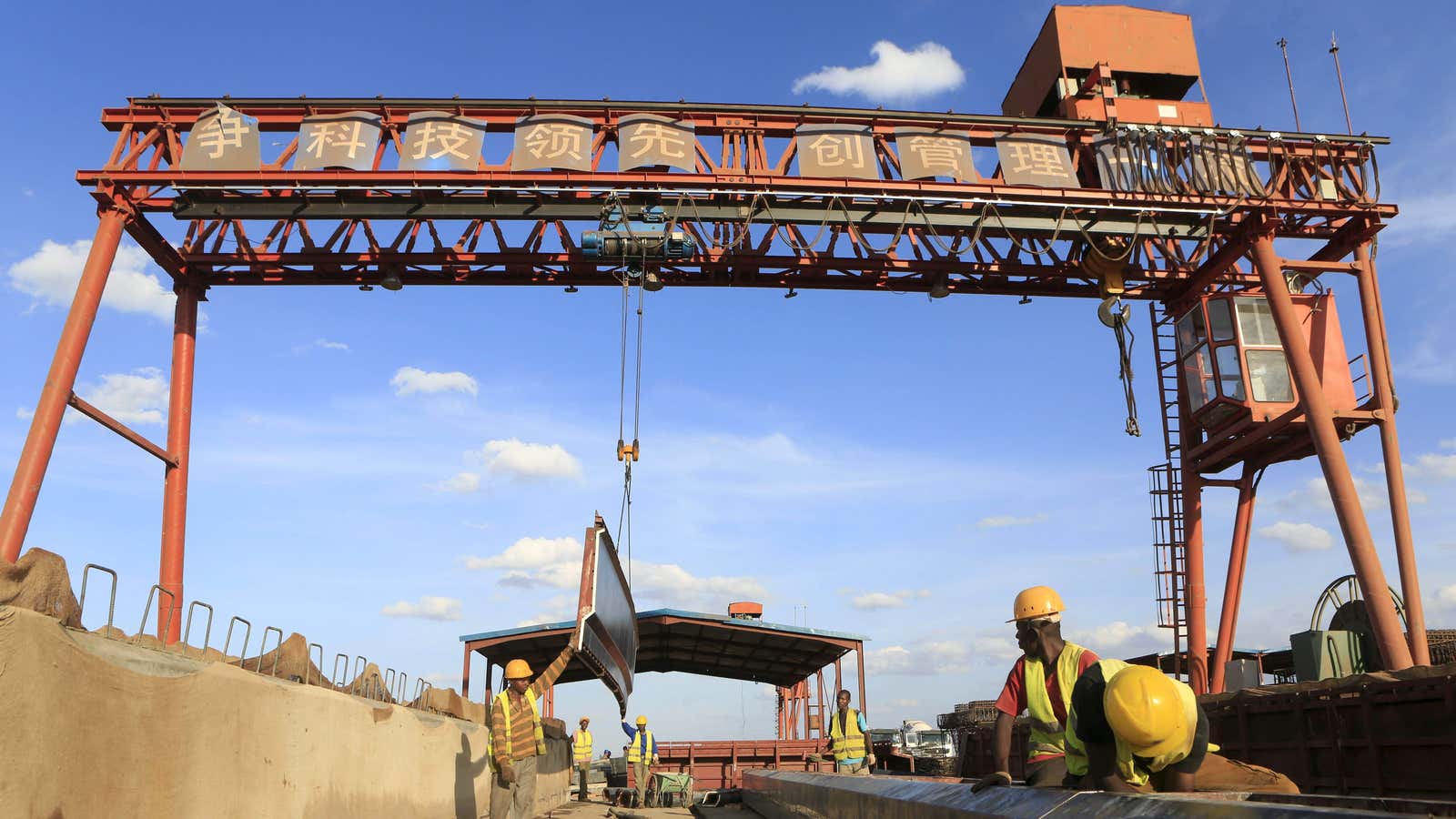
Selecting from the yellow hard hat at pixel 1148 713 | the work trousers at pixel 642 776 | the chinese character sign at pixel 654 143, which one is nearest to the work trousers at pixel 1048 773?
the yellow hard hat at pixel 1148 713

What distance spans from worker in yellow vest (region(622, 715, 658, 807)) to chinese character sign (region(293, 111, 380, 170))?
11708 millimetres

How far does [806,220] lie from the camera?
16.0 m

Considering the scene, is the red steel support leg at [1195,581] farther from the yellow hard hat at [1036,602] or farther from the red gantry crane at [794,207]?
the yellow hard hat at [1036,602]

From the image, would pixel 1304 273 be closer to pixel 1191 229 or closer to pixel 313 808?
pixel 1191 229

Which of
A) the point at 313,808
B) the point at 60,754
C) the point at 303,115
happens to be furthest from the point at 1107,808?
the point at 303,115

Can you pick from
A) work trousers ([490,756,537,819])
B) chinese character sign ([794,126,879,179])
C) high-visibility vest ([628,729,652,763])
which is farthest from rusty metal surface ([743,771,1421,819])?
high-visibility vest ([628,729,652,763])

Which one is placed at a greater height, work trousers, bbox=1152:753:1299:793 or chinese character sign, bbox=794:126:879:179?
chinese character sign, bbox=794:126:879:179

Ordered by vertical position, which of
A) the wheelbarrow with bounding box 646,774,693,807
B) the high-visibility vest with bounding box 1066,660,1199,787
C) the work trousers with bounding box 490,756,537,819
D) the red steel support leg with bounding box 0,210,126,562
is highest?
the red steel support leg with bounding box 0,210,126,562

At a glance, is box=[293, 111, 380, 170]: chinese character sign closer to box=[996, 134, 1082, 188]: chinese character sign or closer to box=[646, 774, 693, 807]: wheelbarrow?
box=[996, 134, 1082, 188]: chinese character sign

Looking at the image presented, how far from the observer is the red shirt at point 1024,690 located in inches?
205

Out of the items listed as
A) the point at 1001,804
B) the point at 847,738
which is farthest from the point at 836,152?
the point at 1001,804

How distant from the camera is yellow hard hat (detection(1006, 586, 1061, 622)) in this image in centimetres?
528

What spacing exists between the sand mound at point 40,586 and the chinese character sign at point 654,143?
40.4 feet

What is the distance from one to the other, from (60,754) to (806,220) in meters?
13.3
